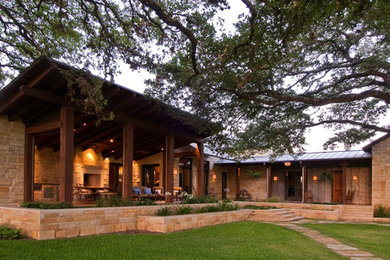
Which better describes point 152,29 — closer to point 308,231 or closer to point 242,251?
point 242,251

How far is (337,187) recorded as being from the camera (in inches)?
776

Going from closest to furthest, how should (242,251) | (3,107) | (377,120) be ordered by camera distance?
(242,251) < (3,107) < (377,120)

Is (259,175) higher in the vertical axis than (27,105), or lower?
lower

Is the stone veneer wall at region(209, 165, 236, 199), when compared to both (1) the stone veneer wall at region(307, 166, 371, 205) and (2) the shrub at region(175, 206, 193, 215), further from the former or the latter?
(2) the shrub at region(175, 206, 193, 215)

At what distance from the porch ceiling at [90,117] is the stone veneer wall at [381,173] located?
8.90m

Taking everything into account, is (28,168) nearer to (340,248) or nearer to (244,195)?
(340,248)

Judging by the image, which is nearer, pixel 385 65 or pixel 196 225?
pixel 385 65

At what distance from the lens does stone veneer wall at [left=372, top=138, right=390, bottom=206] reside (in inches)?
610

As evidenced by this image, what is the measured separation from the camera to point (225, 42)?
839cm

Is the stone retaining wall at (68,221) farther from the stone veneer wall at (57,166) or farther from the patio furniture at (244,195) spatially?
the patio furniture at (244,195)

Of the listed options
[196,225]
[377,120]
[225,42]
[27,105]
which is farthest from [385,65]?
[27,105]

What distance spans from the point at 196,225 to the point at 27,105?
6.25m

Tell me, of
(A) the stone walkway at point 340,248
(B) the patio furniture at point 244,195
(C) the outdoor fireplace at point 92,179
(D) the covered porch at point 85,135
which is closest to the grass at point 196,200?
(D) the covered porch at point 85,135

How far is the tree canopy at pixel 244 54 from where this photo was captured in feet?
23.1
